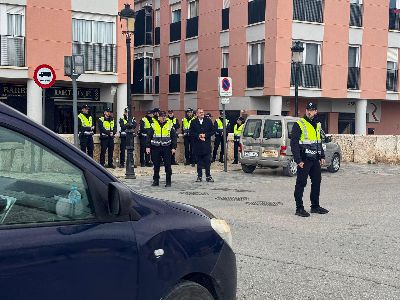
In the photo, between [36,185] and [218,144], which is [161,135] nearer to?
[218,144]

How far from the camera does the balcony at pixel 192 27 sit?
3466 centimetres

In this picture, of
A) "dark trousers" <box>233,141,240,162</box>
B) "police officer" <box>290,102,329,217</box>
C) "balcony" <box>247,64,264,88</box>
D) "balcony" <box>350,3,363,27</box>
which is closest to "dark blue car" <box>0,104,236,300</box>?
"police officer" <box>290,102,329,217</box>

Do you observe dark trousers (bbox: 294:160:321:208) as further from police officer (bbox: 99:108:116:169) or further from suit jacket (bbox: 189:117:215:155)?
police officer (bbox: 99:108:116:169)

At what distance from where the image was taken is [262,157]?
17.8 m

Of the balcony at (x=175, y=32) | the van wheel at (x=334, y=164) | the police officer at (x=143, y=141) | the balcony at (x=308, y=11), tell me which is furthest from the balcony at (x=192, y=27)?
the van wheel at (x=334, y=164)

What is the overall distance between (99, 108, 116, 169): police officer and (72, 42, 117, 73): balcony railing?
6544 millimetres

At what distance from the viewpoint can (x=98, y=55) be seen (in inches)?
990

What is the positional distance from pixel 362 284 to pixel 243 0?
2651cm

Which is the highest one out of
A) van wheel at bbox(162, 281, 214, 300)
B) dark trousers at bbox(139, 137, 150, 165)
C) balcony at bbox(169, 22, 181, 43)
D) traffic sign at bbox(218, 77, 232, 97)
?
balcony at bbox(169, 22, 181, 43)

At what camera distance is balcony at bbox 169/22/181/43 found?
119ft

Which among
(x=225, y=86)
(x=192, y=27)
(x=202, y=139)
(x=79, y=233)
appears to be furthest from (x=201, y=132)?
(x=192, y=27)

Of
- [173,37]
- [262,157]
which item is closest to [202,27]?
[173,37]

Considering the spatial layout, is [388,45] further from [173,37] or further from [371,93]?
[173,37]

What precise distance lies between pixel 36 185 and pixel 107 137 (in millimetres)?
15535
